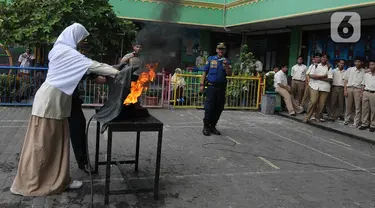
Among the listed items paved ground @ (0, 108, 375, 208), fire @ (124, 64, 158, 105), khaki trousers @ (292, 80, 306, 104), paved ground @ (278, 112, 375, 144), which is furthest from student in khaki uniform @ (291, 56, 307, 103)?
fire @ (124, 64, 158, 105)

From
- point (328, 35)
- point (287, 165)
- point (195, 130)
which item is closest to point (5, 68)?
point (195, 130)

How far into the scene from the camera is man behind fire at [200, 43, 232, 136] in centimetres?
718

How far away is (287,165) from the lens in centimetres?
557

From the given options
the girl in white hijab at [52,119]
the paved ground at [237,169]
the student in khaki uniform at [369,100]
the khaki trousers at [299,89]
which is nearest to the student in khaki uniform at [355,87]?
the student in khaki uniform at [369,100]

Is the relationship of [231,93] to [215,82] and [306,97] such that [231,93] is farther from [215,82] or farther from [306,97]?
[215,82]

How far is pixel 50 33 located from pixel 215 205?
723 centimetres

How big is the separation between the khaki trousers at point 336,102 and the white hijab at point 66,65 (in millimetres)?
8030

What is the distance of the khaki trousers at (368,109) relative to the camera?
855cm

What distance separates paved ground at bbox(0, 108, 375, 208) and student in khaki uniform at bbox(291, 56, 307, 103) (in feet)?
9.31

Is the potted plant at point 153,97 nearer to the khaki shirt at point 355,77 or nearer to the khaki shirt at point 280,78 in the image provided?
the khaki shirt at point 280,78

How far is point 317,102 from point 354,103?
94 centimetres

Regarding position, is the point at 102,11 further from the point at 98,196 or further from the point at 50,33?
the point at 98,196

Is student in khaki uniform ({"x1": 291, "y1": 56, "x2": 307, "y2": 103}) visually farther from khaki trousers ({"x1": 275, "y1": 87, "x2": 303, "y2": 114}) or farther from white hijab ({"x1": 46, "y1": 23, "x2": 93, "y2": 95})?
white hijab ({"x1": 46, "y1": 23, "x2": 93, "y2": 95})

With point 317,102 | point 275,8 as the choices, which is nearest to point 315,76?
point 317,102
